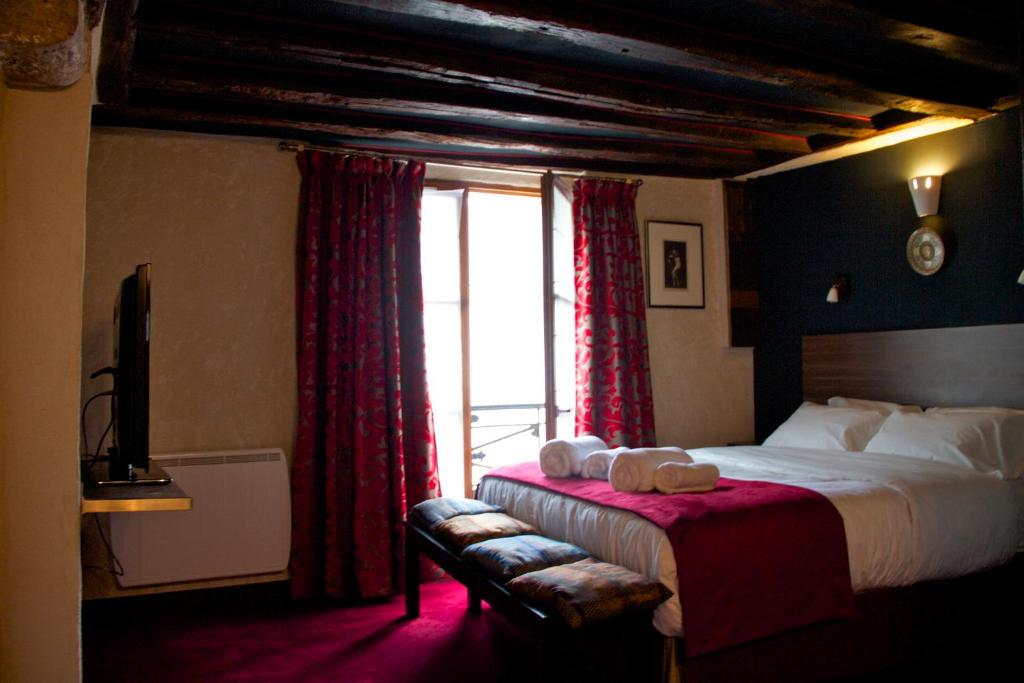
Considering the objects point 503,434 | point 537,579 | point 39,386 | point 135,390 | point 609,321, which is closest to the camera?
point 39,386

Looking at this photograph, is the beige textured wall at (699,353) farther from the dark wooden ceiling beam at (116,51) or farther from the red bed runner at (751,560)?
the dark wooden ceiling beam at (116,51)

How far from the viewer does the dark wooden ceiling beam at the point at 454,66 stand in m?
2.88

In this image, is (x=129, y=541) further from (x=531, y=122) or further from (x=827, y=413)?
(x=827, y=413)

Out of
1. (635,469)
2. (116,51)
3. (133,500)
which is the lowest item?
(635,469)

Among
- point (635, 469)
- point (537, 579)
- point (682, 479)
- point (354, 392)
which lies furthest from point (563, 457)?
point (354, 392)

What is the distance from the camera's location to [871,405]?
436cm

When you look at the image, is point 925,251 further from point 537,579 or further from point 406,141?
point 537,579

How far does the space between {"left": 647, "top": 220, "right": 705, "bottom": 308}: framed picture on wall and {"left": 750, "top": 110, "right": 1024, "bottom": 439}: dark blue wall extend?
449 millimetres

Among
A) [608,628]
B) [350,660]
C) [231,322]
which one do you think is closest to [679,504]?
[608,628]

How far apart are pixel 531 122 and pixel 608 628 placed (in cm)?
263

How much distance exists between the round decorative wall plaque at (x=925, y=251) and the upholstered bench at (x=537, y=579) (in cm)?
267

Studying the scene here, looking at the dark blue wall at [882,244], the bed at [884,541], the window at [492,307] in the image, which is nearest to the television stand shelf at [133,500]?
the bed at [884,541]

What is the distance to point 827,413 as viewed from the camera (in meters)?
4.44

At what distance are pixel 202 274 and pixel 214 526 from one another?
4.22 feet
